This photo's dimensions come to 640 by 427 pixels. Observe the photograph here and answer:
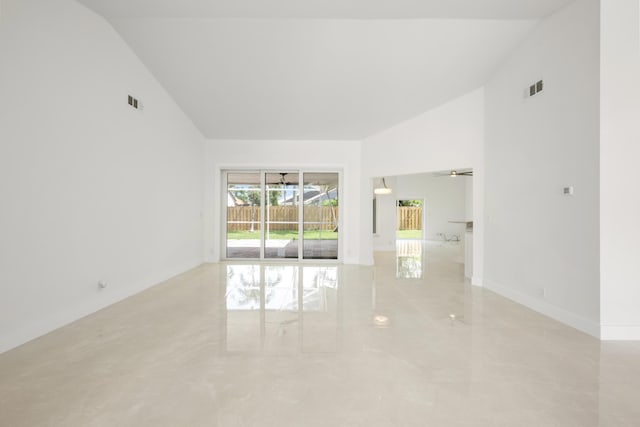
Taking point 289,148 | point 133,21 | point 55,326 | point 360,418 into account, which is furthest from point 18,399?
point 289,148

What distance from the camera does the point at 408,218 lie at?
593 inches

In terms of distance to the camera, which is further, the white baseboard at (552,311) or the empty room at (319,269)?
the white baseboard at (552,311)

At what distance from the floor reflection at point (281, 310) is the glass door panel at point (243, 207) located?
131 centimetres

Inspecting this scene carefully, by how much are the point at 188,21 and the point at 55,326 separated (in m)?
3.87

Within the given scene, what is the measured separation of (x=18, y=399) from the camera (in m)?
1.94

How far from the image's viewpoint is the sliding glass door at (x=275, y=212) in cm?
723

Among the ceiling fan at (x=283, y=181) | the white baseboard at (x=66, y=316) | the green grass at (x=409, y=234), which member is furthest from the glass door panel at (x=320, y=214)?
the green grass at (x=409, y=234)

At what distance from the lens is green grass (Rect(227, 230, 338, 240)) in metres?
7.27

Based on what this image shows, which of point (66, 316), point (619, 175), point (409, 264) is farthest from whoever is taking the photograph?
point (409, 264)

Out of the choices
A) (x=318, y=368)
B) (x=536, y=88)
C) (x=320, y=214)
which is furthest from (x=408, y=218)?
(x=318, y=368)

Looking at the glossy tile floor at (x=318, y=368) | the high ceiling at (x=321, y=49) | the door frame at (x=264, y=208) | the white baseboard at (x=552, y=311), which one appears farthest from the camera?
the door frame at (x=264, y=208)

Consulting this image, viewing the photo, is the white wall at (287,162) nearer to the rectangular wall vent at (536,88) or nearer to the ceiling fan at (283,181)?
the ceiling fan at (283,181)

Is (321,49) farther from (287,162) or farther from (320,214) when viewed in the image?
(320,214)

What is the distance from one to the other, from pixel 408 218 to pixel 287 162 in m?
9.64
